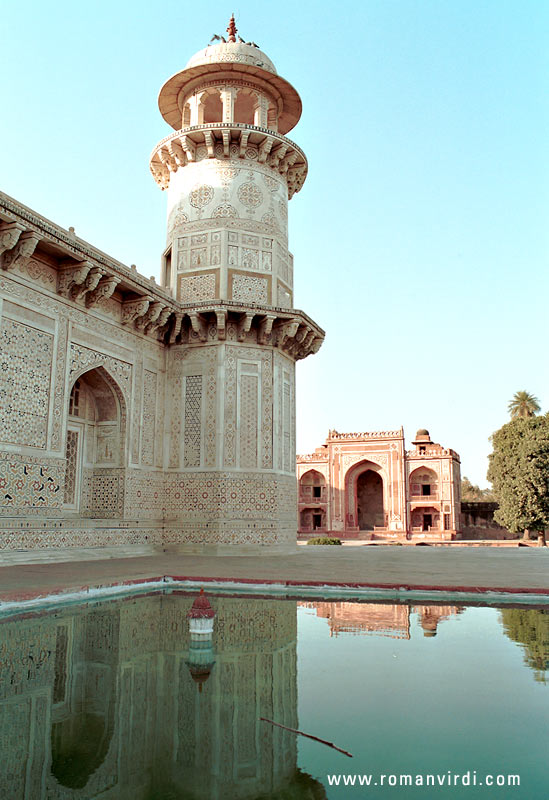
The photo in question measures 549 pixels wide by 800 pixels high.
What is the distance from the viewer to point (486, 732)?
2490 millimetres

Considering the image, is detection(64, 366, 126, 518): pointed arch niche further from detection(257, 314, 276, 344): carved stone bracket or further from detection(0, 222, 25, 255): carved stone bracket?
detection(257, 314, 276, 344): carved stone bracket

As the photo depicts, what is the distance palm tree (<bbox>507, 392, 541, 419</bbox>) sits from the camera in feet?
144

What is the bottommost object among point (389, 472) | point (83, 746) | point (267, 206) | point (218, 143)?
point (83, 746)

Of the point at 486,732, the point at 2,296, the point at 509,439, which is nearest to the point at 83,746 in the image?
the point at 486,732

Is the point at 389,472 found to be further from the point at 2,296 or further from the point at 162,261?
the point at 2,296

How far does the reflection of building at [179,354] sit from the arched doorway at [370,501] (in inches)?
1173

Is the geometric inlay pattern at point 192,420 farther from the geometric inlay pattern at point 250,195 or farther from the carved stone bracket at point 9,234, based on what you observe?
the carved stone bracket at point 9,234

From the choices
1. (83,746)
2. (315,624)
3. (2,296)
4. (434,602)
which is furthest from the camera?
(2,296)

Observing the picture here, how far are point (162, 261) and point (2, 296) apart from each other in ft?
18.1

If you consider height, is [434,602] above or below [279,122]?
below

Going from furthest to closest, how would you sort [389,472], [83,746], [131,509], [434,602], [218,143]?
[389,472] → [218,143] → [131,509] → [434,602] → [83,746]

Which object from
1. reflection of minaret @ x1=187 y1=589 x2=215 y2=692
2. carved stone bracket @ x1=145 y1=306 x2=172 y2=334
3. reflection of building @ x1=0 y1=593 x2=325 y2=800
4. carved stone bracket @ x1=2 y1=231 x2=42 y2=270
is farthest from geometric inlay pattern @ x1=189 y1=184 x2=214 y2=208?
reflection of minaret @ x1=187 y1=589 x2=215 y2=692

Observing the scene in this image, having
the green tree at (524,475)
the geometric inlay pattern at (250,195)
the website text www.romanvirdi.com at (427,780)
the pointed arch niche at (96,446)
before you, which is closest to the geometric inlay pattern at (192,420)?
the pointed arch niche at (96,446)

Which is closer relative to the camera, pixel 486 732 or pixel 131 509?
pixel 486 732
